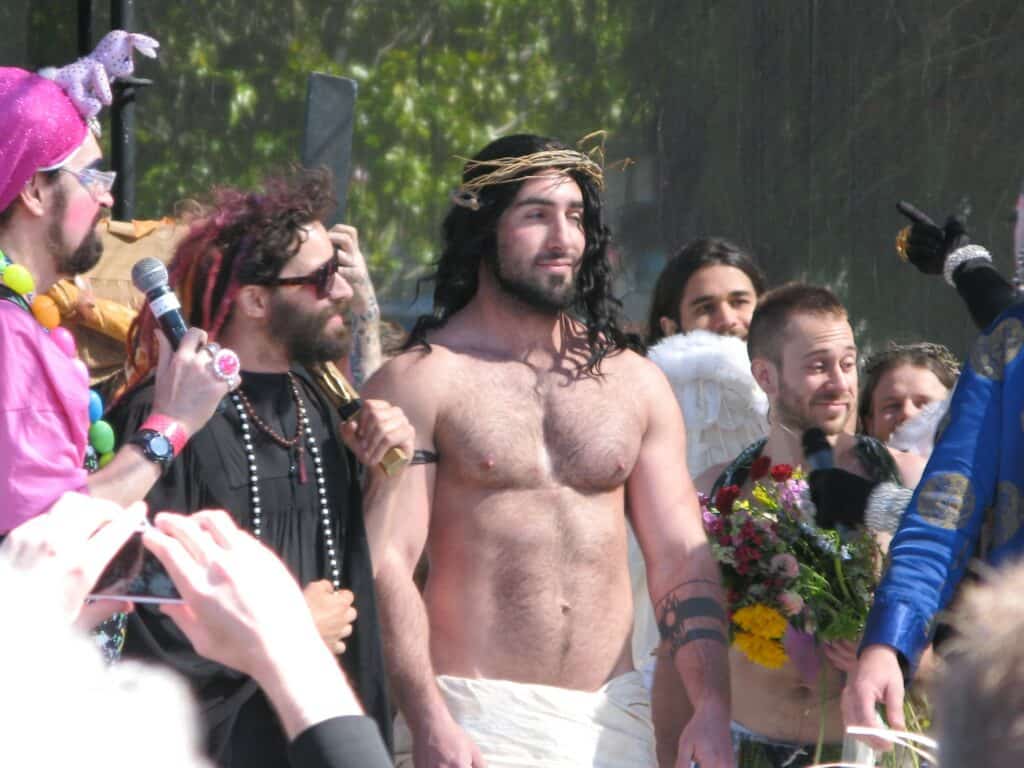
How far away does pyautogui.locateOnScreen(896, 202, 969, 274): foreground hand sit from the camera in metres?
4.34

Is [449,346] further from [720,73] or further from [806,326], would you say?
[720,73]

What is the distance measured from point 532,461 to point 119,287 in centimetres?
192

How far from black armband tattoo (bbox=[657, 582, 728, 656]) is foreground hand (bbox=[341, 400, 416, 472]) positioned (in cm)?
84

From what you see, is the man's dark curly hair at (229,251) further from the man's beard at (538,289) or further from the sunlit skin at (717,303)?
the sunlit skin at (717,303)

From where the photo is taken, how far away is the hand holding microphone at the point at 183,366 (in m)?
3.55

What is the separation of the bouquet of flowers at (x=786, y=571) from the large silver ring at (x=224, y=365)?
1580 mm

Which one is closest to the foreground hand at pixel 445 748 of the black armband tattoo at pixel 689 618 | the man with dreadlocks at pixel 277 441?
the man with dreadlocks at pixel 277 441

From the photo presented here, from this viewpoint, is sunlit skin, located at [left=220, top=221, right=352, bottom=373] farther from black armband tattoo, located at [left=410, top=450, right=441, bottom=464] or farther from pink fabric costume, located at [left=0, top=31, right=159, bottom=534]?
pink fabric costume, located at [left=0, top=31, right=159, bottom=534]

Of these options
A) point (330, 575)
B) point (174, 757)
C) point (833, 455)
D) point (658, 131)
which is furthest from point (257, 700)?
point (658, 131)

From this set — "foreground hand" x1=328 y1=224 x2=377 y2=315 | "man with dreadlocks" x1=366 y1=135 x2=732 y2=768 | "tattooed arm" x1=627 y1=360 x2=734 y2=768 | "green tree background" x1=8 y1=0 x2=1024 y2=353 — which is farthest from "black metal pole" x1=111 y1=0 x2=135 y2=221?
"tattooed arm" x1=627 y1=360 x2=734 y2=768

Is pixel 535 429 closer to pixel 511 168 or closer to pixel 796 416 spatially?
pixel 511 168

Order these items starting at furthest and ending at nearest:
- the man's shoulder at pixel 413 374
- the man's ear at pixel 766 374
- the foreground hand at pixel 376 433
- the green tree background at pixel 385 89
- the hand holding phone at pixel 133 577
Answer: the green tree background at pixel 385 89, the man's ear at pixel 766 374, the man's shoulder at pixel 413 374, the foreground hand at pixel 376 433, the hand holding phone at pixel 133 577

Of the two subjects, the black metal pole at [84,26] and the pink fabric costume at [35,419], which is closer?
the pink fabric costume at [35,419]

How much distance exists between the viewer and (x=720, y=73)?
9086 mm
